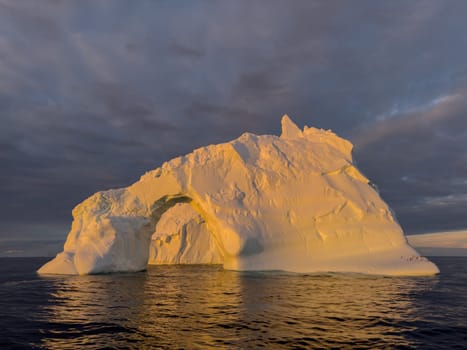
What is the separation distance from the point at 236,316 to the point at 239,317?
17cm

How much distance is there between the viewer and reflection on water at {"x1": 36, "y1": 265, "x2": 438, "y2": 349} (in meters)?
8.45

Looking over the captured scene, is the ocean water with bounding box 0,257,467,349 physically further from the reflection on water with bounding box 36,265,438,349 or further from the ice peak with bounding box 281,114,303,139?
the ice peak with bounding box 281,114,303,139

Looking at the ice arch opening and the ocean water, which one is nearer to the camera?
the ocean water

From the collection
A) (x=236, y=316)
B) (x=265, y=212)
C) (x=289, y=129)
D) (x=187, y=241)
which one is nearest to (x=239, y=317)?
(x=236, y=316)

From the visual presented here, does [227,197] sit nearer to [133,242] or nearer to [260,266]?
[260,266]

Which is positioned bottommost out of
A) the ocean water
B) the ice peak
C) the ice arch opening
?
the ocean water

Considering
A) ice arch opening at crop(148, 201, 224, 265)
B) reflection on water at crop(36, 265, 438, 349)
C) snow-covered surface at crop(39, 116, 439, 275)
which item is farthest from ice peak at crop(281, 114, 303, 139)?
ice arch opening at crop(148, 201, 224, 265)

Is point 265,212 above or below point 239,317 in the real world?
above

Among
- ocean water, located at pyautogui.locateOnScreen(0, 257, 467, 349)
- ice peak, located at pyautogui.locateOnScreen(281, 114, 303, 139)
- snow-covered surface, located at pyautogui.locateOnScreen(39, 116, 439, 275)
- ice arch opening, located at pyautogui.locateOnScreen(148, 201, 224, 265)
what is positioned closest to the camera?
ocean water, located at pyautogui.locateOnScreen(0, 257, 467, 349)

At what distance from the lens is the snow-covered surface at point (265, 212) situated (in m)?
22.4

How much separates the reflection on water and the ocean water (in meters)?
0.03

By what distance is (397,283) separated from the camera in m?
17.8

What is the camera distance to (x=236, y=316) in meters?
10.9

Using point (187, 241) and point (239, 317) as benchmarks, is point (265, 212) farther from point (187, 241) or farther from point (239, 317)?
point (187, 241)
